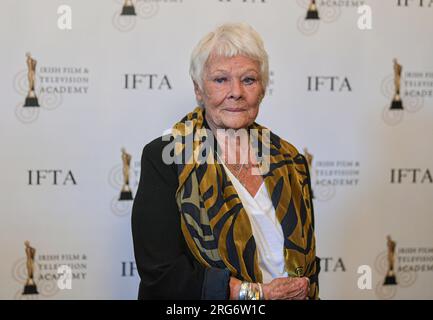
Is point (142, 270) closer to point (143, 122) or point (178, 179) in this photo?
point (178, 179)

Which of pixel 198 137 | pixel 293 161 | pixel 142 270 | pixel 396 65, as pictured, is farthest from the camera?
pixel 396 65

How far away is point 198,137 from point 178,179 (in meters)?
0.16

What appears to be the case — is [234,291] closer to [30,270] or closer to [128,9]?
[30,270]

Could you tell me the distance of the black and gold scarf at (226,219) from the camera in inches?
65.1

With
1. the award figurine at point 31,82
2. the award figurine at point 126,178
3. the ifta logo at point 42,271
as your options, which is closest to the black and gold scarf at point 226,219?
the award figurine at point 126,178

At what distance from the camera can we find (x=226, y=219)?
1.67 metres

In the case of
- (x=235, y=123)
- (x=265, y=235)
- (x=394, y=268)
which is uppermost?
(x=235, y=123)

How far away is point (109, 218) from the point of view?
8.15ft

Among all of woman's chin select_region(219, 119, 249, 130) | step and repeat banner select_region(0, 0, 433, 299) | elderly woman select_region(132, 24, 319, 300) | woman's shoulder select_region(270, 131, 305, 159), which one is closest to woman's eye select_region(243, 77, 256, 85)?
elderly woman select_region(132, 24, 319, 300)

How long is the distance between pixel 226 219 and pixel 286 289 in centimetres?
25

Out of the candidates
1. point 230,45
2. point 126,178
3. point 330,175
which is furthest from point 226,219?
point 330,175

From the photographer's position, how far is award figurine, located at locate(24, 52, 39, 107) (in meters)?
2.39

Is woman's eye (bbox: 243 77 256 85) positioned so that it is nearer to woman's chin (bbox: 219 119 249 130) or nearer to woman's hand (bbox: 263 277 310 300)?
woman's chin (bbox: 219 119 249 130)

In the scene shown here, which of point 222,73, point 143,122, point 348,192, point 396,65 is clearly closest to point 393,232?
point 348,192
